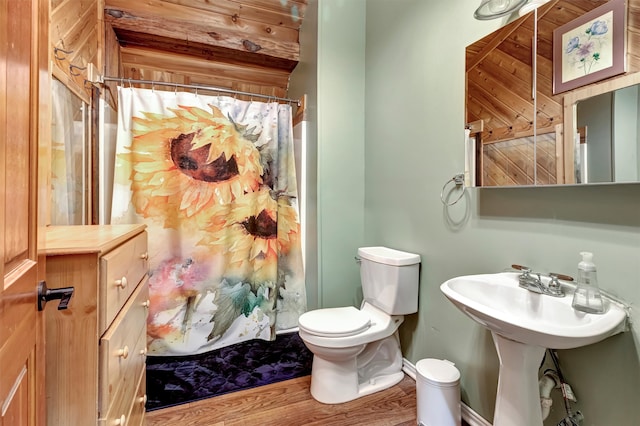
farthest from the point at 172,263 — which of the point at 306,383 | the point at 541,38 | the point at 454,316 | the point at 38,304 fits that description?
the point at 541,38

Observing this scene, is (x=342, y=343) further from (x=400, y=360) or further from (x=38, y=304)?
(x=38, y=304)

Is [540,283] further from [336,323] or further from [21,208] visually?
[21,208]

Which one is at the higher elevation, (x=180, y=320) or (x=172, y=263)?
(x=172, y=263)

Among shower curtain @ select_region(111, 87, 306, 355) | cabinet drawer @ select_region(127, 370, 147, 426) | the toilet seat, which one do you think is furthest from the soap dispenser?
shower curtain @ select_region(111, 87, 306, 355)

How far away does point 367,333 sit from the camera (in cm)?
166

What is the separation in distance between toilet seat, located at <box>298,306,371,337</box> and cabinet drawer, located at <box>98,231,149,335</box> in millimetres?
888

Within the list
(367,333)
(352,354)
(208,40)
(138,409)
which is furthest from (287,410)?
(208,40)

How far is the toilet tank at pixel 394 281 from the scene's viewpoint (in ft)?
5.63

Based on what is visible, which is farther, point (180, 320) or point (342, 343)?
point (180, 320)

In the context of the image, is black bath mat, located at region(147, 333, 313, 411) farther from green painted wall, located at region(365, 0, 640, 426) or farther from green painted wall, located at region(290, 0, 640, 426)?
green painted wall, located at region(365, 0, 640, 426)

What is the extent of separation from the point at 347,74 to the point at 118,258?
6.36 feet

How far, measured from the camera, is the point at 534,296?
1.08 m

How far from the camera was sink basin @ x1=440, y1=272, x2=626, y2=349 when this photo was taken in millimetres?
822

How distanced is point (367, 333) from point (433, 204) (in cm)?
79
